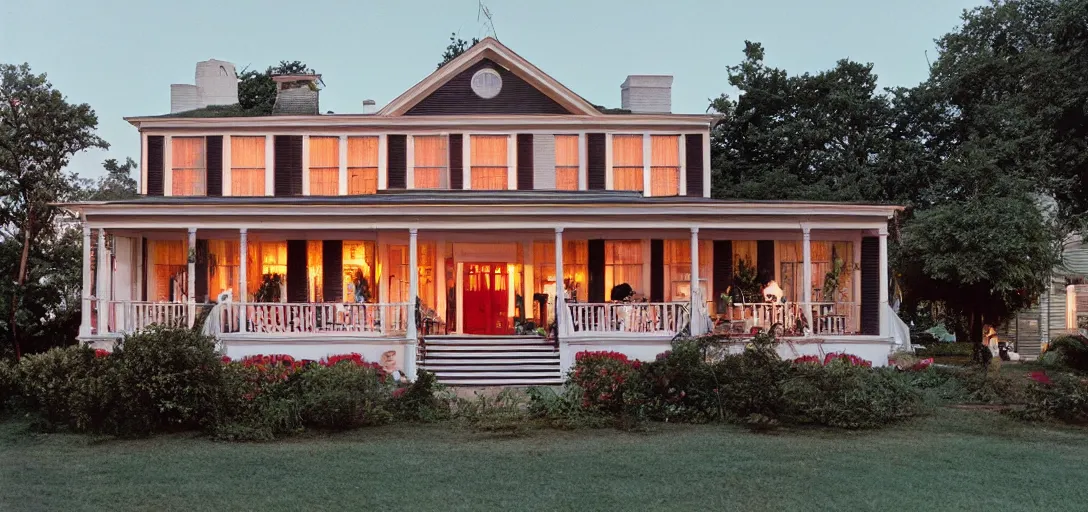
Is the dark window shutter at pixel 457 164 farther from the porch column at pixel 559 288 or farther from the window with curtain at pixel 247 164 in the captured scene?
the window with curtain at pixel 247 164

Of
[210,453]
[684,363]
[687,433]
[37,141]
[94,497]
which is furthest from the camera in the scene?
[37,141]

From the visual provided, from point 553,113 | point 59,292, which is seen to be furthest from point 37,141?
point 553,113

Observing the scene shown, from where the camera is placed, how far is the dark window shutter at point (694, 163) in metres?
24.9

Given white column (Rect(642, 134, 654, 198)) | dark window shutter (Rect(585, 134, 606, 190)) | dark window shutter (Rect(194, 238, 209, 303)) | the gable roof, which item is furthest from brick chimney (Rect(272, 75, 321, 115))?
white column (Rect(642, 134, 654, 198))

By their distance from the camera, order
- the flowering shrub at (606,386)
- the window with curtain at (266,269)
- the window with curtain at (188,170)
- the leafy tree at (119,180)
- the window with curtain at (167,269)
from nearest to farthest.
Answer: the flowering shrub at (606,386)
the window with curtain at (266,269)
the window with curtain at (167,269)
the window with curtain at (188,170)
the leafy tree at (119,180)

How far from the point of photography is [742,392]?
1557 centimetres

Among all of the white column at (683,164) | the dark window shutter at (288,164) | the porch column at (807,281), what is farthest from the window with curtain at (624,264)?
the dark window shutter at (288,164)

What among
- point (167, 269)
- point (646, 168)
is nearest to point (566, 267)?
point (646, 168)

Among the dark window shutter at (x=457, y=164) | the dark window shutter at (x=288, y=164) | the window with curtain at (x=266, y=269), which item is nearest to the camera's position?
the window with curtain at (x=266, y=269)

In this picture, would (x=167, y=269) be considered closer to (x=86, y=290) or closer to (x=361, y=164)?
(x=86, y=290)

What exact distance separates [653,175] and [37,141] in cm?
1487

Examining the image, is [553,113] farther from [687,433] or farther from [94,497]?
[94,497]

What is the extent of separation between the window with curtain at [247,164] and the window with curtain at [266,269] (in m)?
1.66

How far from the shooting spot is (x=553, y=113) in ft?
81.4
